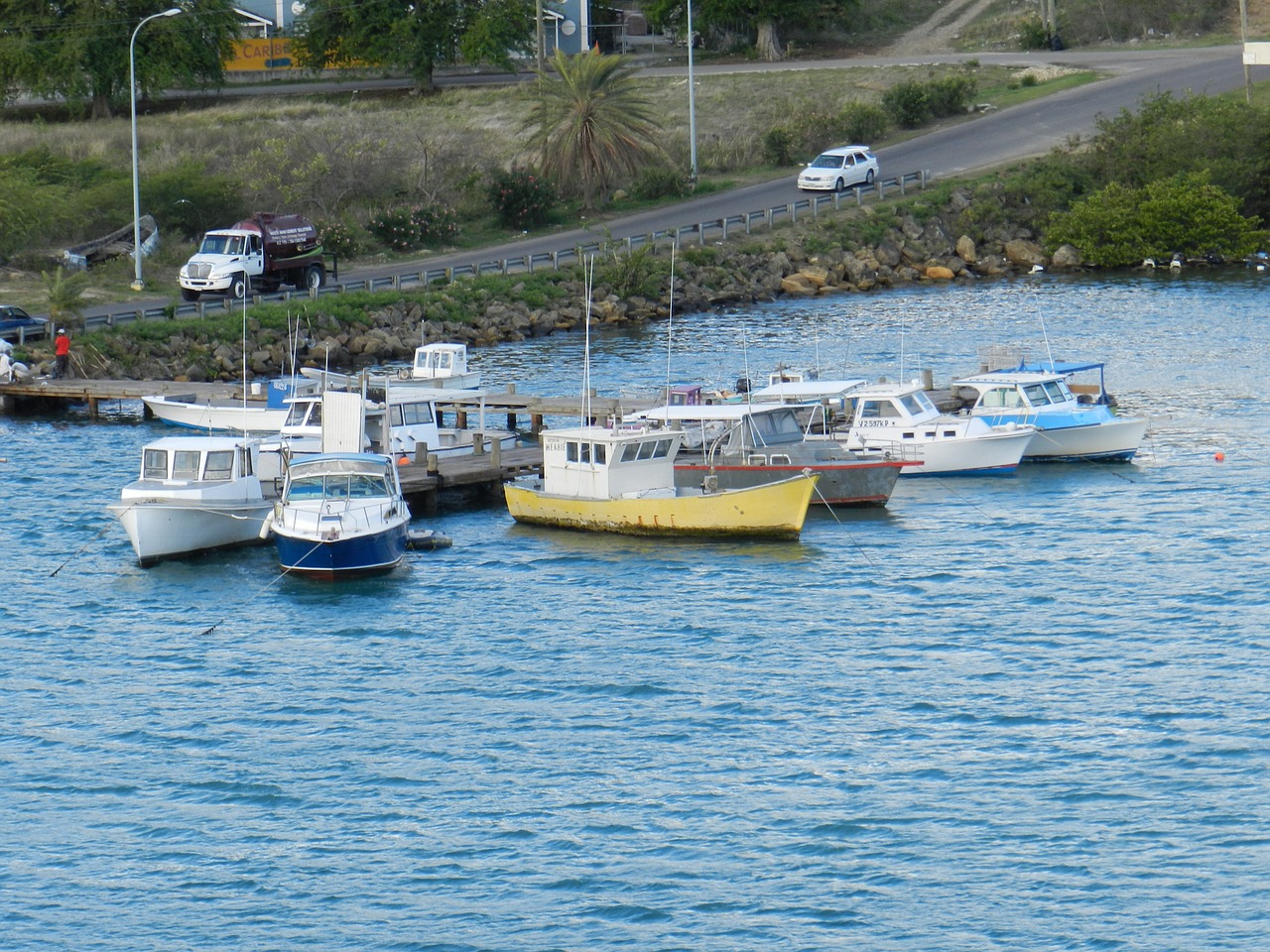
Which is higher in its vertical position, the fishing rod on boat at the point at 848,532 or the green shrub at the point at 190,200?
the green shrub at the point at 190,200

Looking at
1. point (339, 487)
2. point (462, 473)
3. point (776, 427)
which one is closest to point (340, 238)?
point (462, 473)

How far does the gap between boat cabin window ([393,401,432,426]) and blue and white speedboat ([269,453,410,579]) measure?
7.33 metres

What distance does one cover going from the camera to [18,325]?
68500mm

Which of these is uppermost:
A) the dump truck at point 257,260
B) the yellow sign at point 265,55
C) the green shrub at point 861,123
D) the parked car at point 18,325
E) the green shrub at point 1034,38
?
the yellow sign at point 265,55

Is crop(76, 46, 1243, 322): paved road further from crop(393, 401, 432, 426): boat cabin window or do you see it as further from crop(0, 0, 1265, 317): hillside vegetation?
crop(393, 401, 432, 426): boat cabin window

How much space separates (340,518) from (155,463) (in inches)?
239

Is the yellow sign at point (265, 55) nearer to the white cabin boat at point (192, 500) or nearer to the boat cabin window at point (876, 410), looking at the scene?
the boat cabin window at point (876, 410)

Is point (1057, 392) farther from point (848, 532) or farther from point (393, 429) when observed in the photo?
point (393, 429)

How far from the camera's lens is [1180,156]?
9138 centimetres

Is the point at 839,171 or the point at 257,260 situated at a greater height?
the point at 839,171

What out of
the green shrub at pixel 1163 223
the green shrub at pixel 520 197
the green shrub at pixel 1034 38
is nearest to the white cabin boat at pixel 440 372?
the green shrub at pixel 520 197

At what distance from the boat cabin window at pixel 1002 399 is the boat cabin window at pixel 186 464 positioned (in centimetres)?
2224

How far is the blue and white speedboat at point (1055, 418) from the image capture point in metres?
53.7

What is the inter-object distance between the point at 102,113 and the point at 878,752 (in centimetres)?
9151
